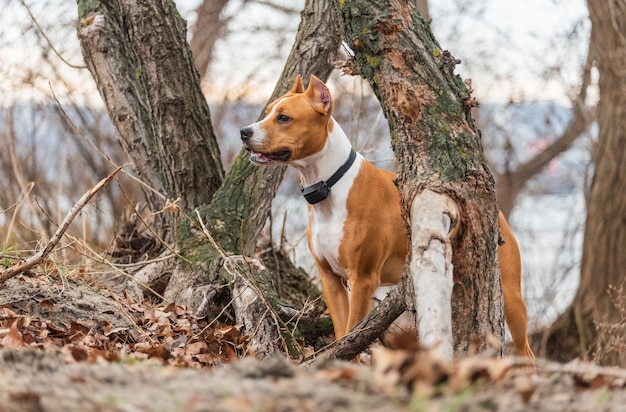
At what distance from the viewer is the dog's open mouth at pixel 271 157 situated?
5.38m

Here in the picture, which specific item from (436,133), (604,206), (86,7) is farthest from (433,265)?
(604,206)

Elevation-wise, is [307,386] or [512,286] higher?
[512,286]

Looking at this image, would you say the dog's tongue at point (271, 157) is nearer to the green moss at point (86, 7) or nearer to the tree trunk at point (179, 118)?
the tree trunk at point (179, 118)

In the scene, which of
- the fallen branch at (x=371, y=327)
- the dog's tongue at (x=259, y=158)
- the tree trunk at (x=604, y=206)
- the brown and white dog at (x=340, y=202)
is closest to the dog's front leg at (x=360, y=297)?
the brown and white dog at (x=340, y=202)

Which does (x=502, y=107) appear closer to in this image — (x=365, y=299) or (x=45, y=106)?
(x=45, y=106)

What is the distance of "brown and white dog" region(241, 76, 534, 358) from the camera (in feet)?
17.6

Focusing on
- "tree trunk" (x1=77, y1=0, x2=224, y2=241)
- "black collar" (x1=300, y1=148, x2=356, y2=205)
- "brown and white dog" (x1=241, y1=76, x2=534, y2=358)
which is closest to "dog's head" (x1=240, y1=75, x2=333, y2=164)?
"brown and white dog" (x1=241, y1=76, x2=534, y2=358)

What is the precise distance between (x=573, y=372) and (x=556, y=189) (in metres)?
11.6

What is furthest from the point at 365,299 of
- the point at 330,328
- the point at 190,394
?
the point at 190,394

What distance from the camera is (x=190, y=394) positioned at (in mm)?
2094

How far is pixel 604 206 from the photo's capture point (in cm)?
983

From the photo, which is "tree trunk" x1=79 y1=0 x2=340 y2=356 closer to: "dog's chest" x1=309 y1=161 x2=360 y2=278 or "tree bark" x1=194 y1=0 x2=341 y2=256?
"tree bark" x1=194 y1=0 x2=341 y2=256

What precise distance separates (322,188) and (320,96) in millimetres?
602

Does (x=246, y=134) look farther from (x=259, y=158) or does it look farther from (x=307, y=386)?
(x=307, y=386)
